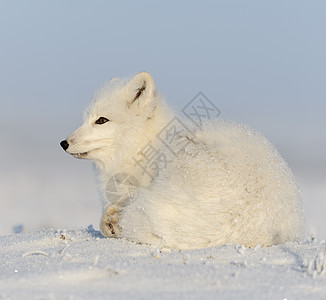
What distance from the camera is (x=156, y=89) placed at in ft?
15.0

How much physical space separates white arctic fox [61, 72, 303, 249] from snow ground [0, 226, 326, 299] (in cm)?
16

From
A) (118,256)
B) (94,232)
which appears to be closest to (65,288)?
(118,256)

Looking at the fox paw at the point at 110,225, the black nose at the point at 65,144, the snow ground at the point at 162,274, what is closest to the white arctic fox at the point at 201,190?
the fox paw at the point at 110,225

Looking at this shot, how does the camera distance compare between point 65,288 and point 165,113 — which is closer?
point 65,288

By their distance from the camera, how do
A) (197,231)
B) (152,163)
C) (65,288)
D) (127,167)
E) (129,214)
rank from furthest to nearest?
(127,167) → (152,163) → (129,214) → (197,231) → (65,288)

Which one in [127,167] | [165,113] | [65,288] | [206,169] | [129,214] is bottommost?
[65,288]

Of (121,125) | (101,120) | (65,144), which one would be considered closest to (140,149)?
(121,125)

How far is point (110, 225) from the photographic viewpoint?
13.0ft

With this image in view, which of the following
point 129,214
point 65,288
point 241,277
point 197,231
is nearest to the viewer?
point 65,288

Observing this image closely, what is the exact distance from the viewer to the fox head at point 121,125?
446 cm

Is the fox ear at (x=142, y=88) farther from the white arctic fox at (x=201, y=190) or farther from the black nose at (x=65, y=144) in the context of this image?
the black nose at (x=65, y=144)

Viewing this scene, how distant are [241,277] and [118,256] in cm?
89

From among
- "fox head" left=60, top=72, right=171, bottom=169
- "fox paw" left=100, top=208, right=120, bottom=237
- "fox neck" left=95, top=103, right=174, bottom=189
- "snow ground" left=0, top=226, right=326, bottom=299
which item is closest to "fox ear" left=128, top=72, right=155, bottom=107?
"fox head" left=60, top=72, right=171, bottom=169

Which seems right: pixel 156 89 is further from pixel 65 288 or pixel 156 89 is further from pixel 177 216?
pixel 65 288
